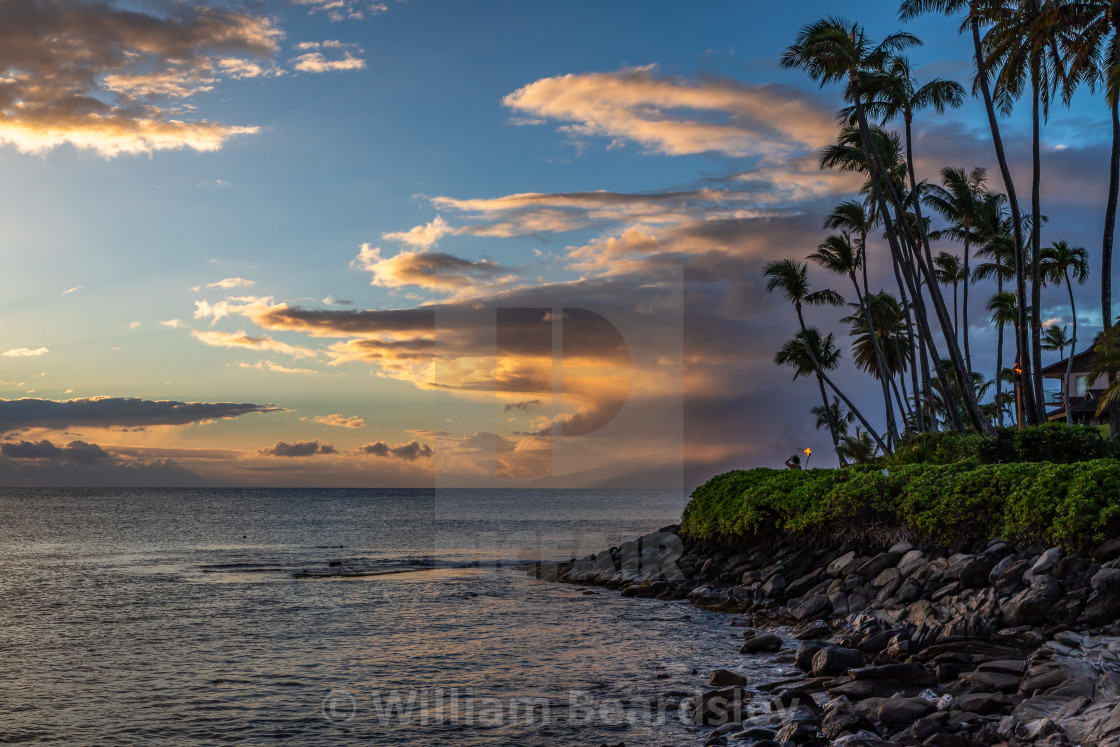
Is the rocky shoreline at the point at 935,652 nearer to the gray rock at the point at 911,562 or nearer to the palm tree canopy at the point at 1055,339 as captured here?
the gray rock at the point at 911,562

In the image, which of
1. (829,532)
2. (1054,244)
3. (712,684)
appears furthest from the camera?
(1054,244)

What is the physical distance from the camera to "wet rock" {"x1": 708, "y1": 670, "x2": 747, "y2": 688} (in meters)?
12.0

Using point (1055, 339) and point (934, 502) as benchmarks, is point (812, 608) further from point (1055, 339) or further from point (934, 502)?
point (1055, 339)

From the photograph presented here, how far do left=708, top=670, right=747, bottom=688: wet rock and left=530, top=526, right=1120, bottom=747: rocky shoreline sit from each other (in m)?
0.02

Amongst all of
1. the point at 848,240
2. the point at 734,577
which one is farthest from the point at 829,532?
the point at 848,240

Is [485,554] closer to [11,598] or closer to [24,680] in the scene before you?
[11,598]

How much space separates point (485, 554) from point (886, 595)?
90.5 ft

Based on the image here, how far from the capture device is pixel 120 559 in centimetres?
3916

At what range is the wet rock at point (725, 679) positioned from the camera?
12.0m

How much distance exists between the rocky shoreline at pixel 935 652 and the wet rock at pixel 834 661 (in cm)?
2

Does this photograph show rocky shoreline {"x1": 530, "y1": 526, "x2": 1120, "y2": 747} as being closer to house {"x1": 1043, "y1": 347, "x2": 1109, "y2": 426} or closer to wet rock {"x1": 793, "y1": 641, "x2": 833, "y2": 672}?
wet rock {"x1": 793, "y1": 641, "x2": 833, "y2": 672}

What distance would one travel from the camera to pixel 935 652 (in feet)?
37.8

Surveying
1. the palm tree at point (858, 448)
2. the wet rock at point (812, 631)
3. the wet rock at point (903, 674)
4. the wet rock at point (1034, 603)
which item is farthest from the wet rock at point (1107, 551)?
the palm tree at point (858, 448)

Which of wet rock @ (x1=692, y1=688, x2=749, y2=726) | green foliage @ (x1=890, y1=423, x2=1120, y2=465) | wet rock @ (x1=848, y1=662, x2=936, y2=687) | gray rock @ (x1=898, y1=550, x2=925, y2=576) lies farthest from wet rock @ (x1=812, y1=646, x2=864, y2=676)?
green foliage @ (x1=890, y1=423, x2=1120, y2=465)
